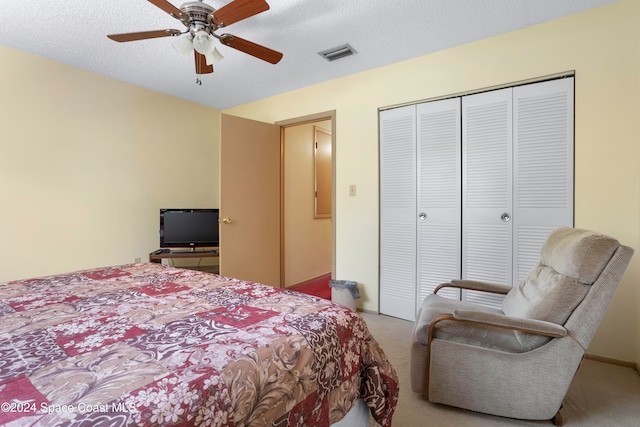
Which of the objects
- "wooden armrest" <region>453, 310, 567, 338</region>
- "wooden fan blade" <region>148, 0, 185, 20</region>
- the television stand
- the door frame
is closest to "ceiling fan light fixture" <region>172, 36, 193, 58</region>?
"wooden fan blade" <region>148, 0, 185, 20</region>

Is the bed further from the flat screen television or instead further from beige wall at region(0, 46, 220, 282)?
the flat screen television

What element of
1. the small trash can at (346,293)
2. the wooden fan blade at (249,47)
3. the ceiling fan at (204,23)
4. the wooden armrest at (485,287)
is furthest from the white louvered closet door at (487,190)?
the ceiling fan at (204,23)

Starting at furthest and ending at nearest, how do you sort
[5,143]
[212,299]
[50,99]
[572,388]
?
1. [50,99]
2. [5,143]
3. [572,388]
4. [212,299]

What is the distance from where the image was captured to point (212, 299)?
4.63 feet

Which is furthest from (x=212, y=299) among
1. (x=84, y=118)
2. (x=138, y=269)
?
(x=84, y=118)

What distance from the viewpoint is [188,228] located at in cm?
370

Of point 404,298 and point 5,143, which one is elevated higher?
point 5,143

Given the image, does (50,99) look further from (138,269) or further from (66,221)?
(138,269)

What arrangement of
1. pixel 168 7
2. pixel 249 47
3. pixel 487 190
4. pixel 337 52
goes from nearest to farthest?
pixel 168 7, pixel 249 47, pixel 487 190, pixel 337 52

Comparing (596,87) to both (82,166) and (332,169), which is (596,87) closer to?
(332,169)

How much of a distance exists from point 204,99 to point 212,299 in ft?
11.3

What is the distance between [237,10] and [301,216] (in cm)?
293

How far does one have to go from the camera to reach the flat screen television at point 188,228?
11.9 feet

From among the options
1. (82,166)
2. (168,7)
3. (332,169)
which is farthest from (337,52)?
(82,166)
